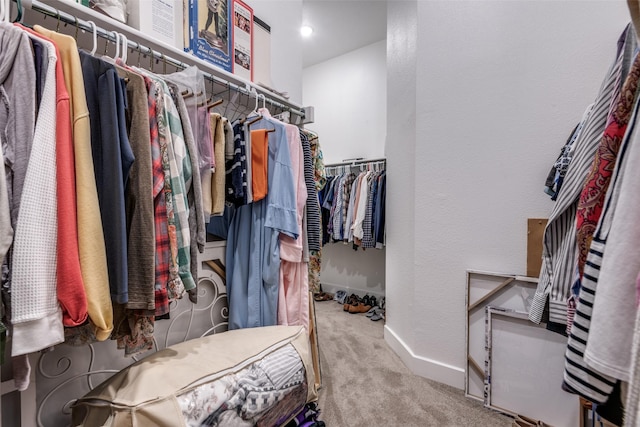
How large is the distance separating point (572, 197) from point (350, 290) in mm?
3000

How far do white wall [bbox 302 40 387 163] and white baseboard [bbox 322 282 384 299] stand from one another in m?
1.64

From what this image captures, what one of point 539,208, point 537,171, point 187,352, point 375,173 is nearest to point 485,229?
point 539,208

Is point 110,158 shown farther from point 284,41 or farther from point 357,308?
point 357,308

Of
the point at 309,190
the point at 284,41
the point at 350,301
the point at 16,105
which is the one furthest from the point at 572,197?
the point at 350,301

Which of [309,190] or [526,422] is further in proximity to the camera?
[309,190]

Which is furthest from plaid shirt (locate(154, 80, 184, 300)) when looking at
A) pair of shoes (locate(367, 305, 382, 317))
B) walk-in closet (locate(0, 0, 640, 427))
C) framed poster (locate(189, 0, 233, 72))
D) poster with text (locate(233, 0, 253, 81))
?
pair of shoes (locate(367, 305, 382, 317))

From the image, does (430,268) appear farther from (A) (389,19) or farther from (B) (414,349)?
(A) (389,19)

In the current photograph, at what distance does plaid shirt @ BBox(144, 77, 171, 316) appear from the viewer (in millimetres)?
808

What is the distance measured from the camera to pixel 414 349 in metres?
1.94

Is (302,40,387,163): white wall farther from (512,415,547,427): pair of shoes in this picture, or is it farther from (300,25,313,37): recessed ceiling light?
(512,415,547,427): pair of shoes

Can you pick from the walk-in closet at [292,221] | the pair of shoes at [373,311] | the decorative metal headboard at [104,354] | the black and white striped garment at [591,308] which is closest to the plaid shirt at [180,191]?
the walk-in closet at [292,221]

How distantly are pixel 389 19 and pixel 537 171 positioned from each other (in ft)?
5.78

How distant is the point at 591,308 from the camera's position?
482mm

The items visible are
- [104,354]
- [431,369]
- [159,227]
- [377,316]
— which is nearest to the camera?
[159,227]
